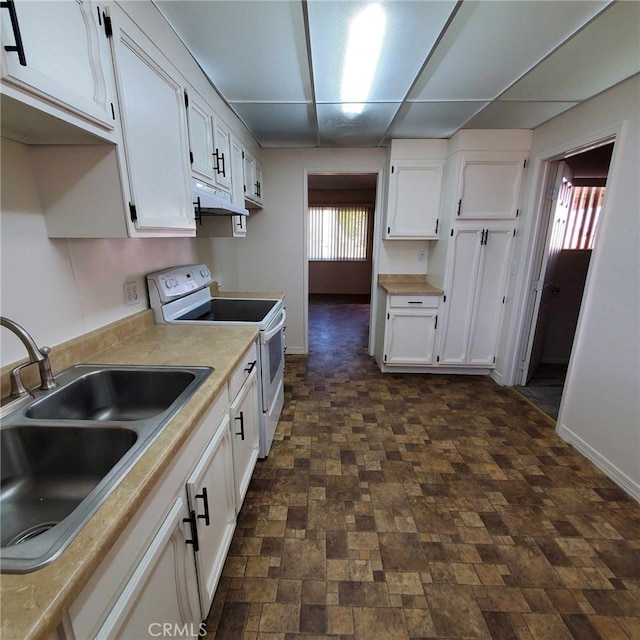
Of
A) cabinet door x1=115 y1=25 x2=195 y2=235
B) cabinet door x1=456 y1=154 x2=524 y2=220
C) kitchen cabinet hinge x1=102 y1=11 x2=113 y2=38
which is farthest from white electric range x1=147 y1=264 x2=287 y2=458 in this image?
cabinet door x1=456 y1=154 x2=524 y2=220

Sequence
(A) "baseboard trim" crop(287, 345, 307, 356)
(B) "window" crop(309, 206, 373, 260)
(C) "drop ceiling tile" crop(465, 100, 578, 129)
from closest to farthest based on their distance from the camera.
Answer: (C) "drop ceiling tile" crop(465, 100, 578, 129), (A) "baseboard trim" crop(287, 345, 307, 356), (B) "window" crop(309, 206, 373, 260)

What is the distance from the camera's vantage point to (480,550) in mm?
1478

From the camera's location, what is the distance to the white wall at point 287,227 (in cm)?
342

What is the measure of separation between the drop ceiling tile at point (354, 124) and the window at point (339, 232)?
4.19 m

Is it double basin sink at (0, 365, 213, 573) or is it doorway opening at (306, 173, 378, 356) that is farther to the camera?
doorway opening at (306, 173, 378, 356)

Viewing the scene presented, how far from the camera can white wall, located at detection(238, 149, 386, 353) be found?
3.42 meters

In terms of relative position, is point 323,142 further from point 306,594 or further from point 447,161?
point 306,594

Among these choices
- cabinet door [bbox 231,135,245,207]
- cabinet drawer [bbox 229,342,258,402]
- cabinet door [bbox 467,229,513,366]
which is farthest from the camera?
cabinet door [bbox 467,229,513,366]

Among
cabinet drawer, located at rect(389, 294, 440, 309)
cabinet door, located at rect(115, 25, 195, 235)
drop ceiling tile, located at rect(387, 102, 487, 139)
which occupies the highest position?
drop ceiling tile, located at rect(387, 102, 487, 139)

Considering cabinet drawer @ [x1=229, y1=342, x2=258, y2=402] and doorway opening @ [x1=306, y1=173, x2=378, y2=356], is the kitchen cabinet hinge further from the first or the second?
doorway opening @ [x1=306, y1=173, x2=378, y2=356]

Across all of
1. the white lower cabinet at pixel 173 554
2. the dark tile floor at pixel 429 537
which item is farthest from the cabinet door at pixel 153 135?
the dark tile floor at pixel 429 537

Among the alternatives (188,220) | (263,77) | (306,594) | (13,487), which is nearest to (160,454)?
(13,487)

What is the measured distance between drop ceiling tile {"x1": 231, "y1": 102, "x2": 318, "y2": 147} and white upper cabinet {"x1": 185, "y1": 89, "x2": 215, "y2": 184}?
1.75 ft

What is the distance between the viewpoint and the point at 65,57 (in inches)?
34.1
